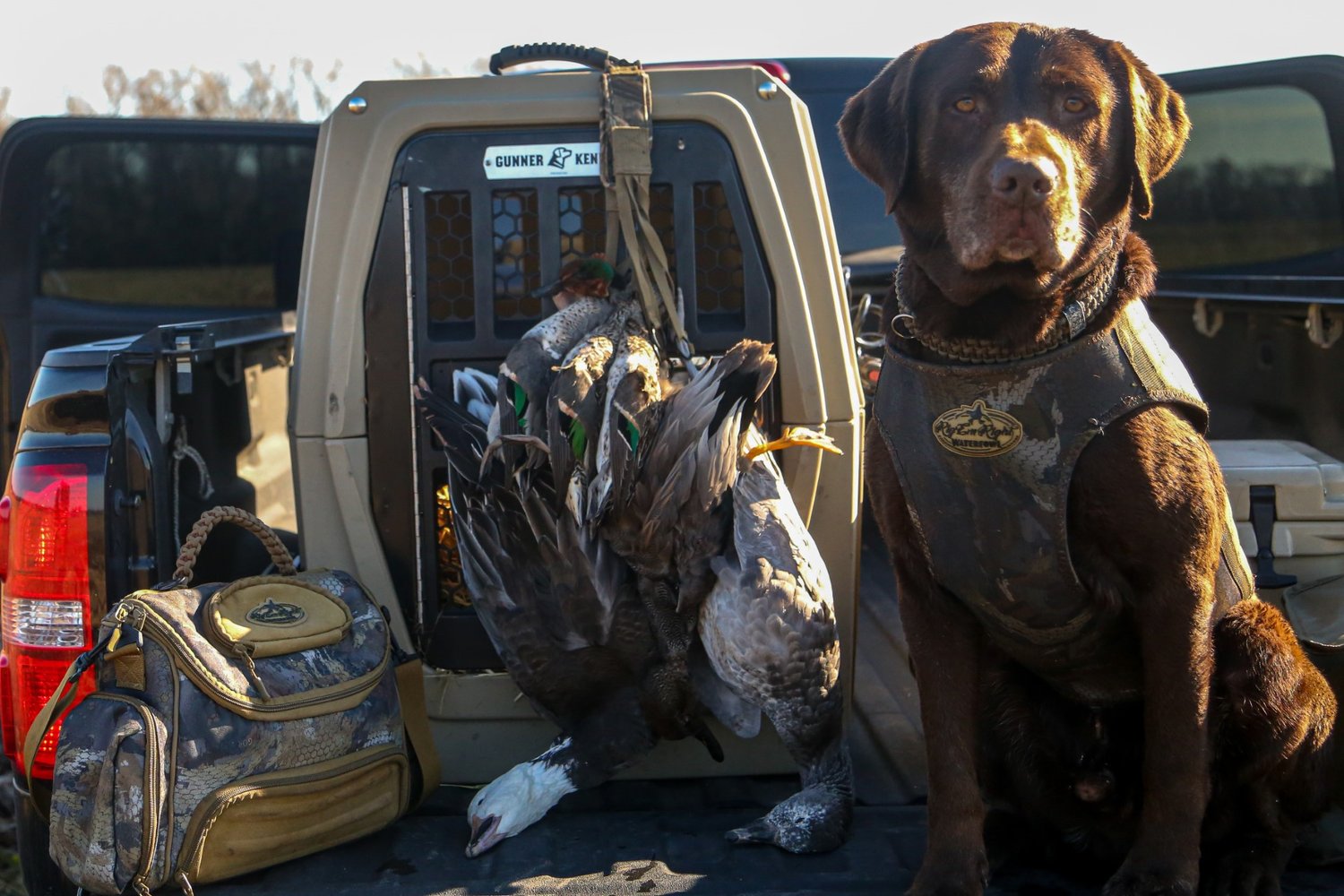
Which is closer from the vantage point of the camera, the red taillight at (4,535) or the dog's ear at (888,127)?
the dog's ear at (888,127)

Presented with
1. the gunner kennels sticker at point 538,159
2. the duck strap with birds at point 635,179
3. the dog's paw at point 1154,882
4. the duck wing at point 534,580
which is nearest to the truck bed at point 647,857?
the dog's paw at point 1154,882

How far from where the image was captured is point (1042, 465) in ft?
7.38

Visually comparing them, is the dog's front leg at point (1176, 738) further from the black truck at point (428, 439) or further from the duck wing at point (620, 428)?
the duck wing at point (620, 428)

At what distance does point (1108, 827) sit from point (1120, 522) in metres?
0.65

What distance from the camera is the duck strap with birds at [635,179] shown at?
8.93 feet

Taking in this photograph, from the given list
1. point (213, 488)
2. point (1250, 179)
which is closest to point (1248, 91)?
point (1250, 179)

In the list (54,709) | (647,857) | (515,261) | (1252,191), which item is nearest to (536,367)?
(515,261)

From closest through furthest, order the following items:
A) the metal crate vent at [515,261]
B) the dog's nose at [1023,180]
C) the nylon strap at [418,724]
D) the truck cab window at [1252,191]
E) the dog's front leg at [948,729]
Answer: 1. the dog's nose at [1023,180]
2. the dog's front leg at [948,729]
3. the nylon strap at [418,724]
4. the metal crate vent at [515,261]
5. the truck cab window at [1252,191]

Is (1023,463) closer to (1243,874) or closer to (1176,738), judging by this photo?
(1176,738)

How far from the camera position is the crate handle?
2.81 meters

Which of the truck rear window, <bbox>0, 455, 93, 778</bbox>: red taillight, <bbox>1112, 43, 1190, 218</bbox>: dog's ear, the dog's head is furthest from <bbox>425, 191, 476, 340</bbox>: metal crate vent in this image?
the truck rear window

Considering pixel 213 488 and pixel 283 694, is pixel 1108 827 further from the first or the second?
pixel 213 488

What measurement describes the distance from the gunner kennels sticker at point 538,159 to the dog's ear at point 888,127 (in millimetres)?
571

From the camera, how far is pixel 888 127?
7.94 ft
